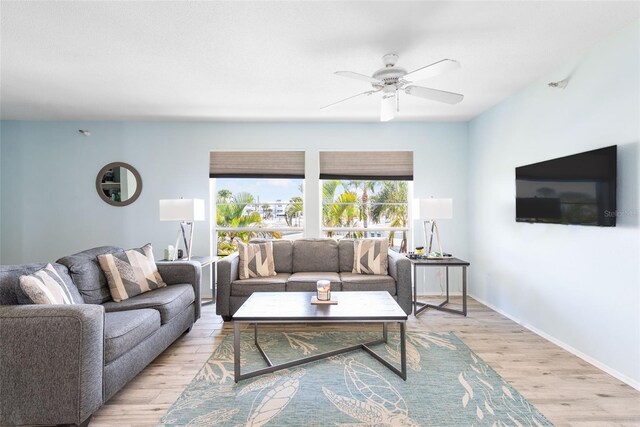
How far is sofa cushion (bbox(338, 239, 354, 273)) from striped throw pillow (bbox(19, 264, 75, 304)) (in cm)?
269

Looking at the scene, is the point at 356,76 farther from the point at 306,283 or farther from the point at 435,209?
the point at 435,209

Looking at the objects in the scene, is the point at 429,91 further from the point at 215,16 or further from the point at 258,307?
the point at 258,307

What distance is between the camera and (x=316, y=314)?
233 centimetres

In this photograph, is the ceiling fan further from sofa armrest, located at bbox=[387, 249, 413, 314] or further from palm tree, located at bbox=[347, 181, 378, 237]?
palm tree, located at bbox=[347, 181, 378, 237]

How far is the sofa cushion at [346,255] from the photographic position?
4055 millimetres

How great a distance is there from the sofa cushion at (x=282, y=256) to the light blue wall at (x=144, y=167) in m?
0.74

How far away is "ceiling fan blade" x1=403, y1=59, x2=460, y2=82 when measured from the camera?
2.04 meters

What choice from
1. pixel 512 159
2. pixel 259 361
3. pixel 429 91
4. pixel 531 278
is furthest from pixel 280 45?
pixel 531 278

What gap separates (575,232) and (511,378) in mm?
1368

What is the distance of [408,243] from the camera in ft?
15.9

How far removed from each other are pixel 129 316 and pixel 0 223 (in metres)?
3.85

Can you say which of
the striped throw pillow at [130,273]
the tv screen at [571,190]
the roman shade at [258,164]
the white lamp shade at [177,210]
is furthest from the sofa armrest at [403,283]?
the white lamp shade at [177,210]

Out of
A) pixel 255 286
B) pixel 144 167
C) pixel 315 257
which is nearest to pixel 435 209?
pixel 315 257

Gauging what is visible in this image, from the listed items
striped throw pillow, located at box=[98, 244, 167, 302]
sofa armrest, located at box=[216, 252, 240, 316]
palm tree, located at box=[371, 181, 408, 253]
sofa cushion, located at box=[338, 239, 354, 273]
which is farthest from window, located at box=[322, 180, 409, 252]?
striped throw pillow, located at box=[98, 244, 167, 302]
